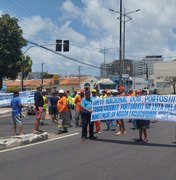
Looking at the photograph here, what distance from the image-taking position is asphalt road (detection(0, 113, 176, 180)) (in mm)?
9006

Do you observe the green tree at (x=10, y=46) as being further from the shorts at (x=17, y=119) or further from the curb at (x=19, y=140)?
the curb at (x=19, y=140)

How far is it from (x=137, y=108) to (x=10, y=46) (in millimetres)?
→ 31960

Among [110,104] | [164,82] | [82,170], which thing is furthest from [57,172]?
[164,82]

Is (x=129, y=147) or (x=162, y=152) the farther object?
(x=129, y=147)

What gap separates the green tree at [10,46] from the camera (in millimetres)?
44844

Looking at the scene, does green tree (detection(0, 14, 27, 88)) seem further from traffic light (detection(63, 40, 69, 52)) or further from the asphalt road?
the asphalt road

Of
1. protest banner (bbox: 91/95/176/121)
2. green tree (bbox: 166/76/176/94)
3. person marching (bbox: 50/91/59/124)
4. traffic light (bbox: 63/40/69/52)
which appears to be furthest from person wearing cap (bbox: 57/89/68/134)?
green tree (bbox: 166/76/176/94)

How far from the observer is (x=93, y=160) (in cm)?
1069

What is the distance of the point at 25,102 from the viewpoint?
38.1 metres

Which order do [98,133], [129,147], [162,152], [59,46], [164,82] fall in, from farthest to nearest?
[164,82] < [59,46] < [98,133] < [129,147] < [162,152]

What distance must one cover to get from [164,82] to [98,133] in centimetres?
9681

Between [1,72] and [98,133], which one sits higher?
[1,72]

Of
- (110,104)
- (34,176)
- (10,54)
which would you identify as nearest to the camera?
(34,176)

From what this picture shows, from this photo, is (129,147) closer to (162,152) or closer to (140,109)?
(162,152)
